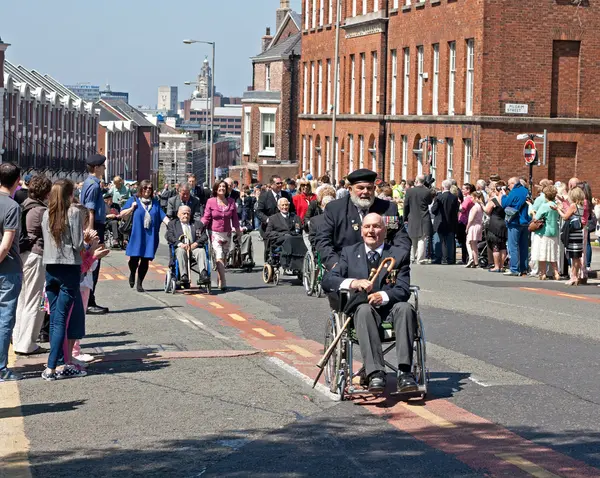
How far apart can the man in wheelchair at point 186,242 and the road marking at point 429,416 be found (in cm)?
1066

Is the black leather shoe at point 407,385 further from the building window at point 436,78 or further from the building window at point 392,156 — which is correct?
the building window at point 392,156

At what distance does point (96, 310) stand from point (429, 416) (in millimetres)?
8609

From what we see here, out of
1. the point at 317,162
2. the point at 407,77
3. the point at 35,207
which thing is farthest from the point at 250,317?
the point at 317,162

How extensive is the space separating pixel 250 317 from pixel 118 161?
151m

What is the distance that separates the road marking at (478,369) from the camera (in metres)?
11.4

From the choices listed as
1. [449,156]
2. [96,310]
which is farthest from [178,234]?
[449,156]

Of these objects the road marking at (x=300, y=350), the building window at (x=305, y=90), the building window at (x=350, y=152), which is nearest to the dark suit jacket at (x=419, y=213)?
the road marking at (x=300, y=350)

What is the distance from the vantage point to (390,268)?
10484mm

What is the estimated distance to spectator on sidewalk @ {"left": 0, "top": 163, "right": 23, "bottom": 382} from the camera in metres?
11.2

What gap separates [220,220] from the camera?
21.9 m

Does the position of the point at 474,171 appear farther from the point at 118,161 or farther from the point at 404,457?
the point at 118,161

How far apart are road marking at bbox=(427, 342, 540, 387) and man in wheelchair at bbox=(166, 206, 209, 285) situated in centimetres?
739

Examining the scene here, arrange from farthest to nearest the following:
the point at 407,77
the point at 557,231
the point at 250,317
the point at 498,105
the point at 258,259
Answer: the point at 407,77 → the point at 498,105 → the point at 258,259 → the point at 557,231 → the point at 250,317

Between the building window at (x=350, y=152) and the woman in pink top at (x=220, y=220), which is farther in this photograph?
the building window at (x=350, y=152)
